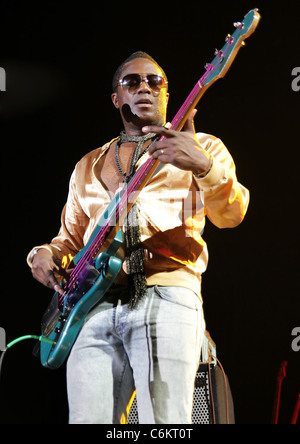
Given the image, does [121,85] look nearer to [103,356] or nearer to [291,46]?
[103,356]

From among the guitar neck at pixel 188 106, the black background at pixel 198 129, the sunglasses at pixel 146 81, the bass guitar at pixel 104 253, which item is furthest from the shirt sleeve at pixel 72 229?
the black background at pixel 198 129

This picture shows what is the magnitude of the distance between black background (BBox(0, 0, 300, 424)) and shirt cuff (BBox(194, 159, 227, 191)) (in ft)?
5.47

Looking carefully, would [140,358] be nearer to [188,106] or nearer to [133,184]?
[133,184]

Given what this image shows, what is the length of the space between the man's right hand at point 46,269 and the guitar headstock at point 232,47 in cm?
99

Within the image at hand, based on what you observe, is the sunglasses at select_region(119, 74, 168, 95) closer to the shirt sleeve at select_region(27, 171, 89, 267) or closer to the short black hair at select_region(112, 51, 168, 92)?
the short black hair at select_region(112, 51, 168, 92)

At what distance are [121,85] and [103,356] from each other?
4.24 feet

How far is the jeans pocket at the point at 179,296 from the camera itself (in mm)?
1905

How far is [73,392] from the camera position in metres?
1.92

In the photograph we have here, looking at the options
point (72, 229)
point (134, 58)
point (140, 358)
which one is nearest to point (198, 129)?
point (134, 58)

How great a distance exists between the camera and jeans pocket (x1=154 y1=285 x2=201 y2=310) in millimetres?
1905

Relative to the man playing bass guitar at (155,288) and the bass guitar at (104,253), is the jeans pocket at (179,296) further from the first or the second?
the bass guitar at (104,253)

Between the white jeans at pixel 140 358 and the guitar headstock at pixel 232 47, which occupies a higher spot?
the guitar headstock at pixel 232 47

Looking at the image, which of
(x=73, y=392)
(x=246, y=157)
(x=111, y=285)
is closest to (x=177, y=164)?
(x=111, y=285)

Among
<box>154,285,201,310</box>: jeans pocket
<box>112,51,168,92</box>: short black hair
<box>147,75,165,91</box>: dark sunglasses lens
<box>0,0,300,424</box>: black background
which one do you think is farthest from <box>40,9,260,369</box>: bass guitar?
<box>0,0,300,424</box>: black background
